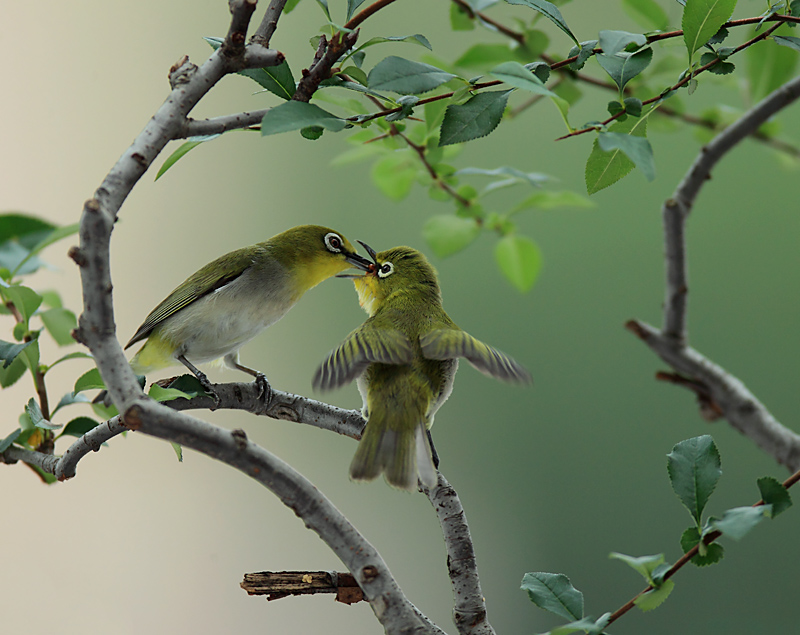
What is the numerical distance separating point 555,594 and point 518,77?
1.06 ft

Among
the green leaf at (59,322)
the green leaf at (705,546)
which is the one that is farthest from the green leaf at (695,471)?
the green leaf at (59,322)

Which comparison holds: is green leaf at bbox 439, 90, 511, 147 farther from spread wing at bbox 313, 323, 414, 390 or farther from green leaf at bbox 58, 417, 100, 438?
green leaf at bbox 58, 417, 100, 438

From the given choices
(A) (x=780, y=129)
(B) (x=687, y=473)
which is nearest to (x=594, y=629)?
(B) (x=687, y=473)

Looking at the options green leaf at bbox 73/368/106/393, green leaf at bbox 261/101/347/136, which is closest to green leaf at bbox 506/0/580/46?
green leaf at bbox 261/101/347/136

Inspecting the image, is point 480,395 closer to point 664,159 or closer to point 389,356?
point 664,159

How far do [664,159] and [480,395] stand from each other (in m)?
0.76

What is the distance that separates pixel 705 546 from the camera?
41cm

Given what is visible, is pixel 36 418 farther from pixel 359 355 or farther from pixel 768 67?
pixel 768 67

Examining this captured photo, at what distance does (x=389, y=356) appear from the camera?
1.58ft

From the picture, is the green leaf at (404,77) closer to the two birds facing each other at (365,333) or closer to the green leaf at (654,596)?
the two birds facing each other at (365,333)

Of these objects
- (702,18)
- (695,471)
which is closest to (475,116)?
(702,18)

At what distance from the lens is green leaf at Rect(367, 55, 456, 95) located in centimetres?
40

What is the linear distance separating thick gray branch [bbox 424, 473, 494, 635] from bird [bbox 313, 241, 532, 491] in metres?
0.03

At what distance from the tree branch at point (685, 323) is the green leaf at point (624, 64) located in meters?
0.18
